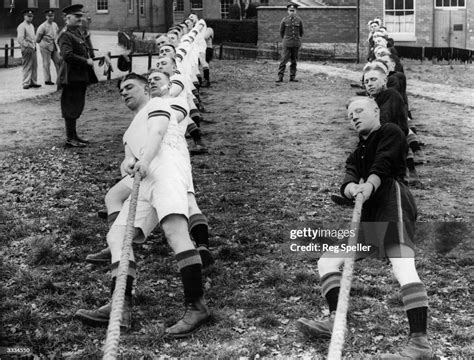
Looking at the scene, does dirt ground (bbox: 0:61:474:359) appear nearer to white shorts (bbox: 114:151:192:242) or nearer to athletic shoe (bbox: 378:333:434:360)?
athletic shoe (bbox: 378:333:434:360)

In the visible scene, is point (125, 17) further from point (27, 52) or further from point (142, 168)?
point (142, 168)

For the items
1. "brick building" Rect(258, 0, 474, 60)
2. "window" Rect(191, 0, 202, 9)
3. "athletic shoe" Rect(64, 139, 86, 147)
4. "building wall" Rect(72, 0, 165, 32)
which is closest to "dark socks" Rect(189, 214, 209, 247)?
"athletic shoe" Rect(64, 139, 86, 147)

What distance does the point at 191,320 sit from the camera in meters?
4.34

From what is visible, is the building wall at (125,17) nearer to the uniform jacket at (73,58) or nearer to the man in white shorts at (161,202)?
the uniform jacket at (73,58)

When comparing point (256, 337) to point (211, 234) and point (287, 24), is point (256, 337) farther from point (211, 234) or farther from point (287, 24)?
point (287, 24)

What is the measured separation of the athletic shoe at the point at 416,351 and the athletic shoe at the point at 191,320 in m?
1.10

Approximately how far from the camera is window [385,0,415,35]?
2434 cm

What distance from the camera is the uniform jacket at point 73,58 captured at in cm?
963

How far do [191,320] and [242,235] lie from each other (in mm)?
1915

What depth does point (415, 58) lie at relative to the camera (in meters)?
23.2

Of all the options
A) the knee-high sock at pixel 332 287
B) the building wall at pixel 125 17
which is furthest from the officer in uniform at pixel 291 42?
the building wall at pixel 125 17

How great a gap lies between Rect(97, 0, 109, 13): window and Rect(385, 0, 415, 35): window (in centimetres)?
2699

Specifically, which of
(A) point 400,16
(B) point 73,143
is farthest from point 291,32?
(B) point 73,143

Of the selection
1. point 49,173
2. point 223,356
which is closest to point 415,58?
point 49,173
